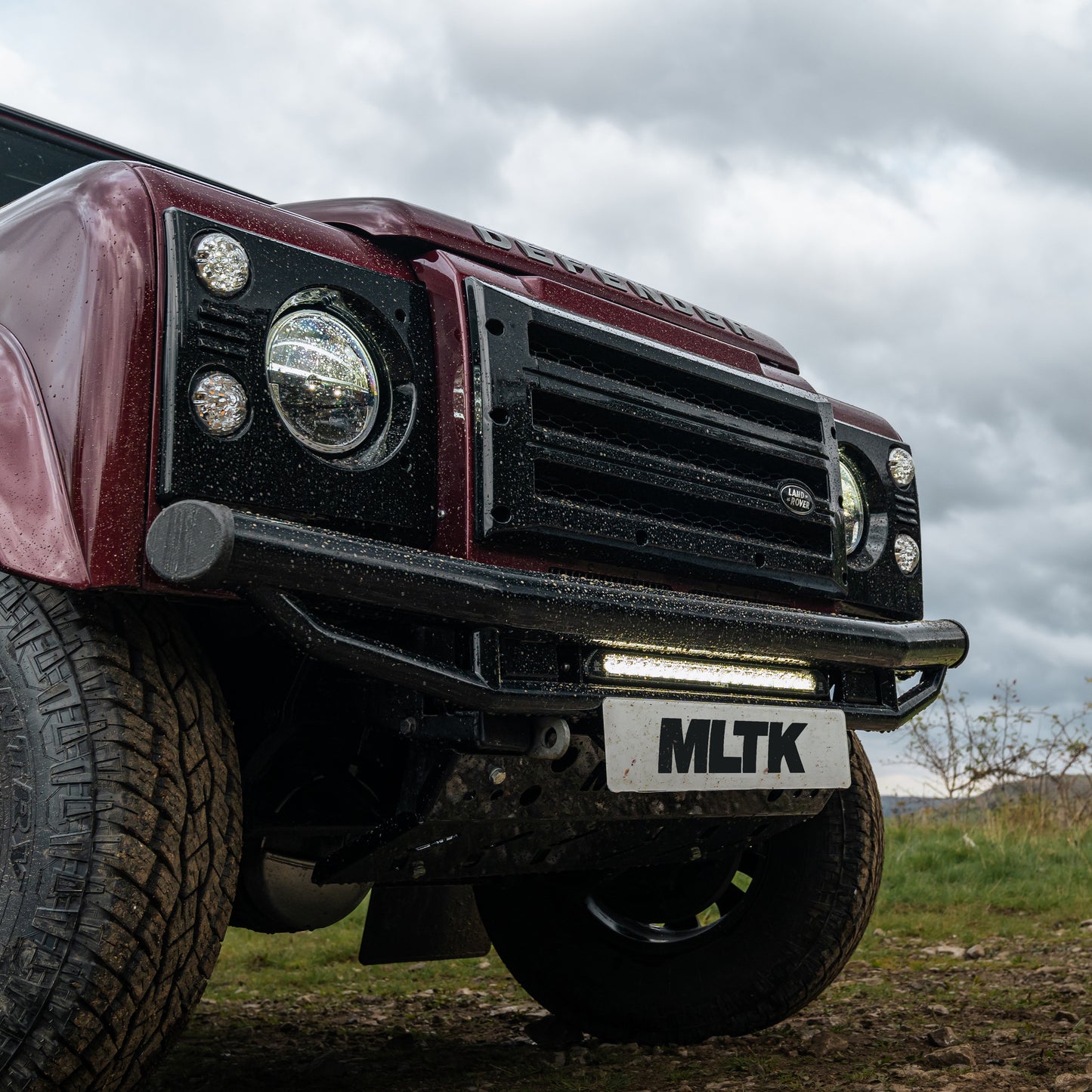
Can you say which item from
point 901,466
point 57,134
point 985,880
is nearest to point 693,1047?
point 901,466

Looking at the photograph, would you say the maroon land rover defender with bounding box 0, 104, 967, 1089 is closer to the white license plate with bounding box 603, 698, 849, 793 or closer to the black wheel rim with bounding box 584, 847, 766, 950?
the white license plate with bounding box 603, 698, 849, 793

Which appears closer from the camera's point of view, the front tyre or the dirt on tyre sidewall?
the dirt on tyre sidewall

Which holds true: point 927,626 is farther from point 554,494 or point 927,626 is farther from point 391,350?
point 391,350

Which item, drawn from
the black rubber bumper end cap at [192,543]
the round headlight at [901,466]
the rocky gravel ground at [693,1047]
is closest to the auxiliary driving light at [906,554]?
the round headlight at [901,466]

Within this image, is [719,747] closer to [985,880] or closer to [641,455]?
[641,455]

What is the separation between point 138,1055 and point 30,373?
3.47 ft

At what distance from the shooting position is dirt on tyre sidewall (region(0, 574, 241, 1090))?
1791mm

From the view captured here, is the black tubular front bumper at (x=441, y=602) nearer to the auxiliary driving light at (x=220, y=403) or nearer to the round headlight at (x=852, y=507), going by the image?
the auxiliary driving light at (x=220, y=403)

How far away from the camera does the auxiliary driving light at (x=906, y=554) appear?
3.08 metres

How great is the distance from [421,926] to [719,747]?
1511mm

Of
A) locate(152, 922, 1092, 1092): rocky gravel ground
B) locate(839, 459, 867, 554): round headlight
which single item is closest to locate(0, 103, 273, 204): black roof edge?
locate(839, 459, 867, 554): round headlight

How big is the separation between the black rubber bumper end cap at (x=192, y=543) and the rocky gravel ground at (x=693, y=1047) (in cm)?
174

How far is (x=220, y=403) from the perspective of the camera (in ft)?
6.33

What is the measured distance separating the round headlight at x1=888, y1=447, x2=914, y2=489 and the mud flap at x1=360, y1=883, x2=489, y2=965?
158 cm
